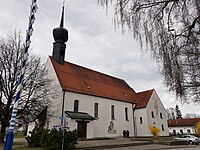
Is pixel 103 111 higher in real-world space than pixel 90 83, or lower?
lower

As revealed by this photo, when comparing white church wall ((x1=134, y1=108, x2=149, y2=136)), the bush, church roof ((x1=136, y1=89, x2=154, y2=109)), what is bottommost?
the bush

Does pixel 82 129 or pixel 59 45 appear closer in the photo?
pixel 82 129

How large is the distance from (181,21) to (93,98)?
23761 millimetres

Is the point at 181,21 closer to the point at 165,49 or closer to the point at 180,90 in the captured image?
the point at 165,49

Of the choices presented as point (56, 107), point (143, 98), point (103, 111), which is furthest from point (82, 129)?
point (143, 98)

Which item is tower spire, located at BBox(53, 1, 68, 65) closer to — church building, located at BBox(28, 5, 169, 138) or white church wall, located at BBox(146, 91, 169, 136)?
church building, located at BBox(28, 5, 169, 138)

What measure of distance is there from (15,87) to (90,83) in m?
11.9

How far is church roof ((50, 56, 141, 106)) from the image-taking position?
25.5m

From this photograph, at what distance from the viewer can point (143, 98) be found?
35.6 m

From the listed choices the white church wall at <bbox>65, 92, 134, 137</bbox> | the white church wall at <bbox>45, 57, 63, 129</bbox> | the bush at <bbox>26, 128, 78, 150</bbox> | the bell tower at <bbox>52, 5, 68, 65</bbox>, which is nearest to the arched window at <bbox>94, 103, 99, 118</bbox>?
the white church wall at <bbox>65, 92, 134, 137</bbox>

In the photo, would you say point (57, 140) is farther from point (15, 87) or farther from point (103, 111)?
point (103, 111)

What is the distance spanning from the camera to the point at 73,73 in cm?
2811

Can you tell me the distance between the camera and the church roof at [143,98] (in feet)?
111

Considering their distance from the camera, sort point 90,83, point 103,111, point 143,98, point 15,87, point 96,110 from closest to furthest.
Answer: point 15,87 < point 96,110 < point 103,111 < point 90,83 < point 143,98
